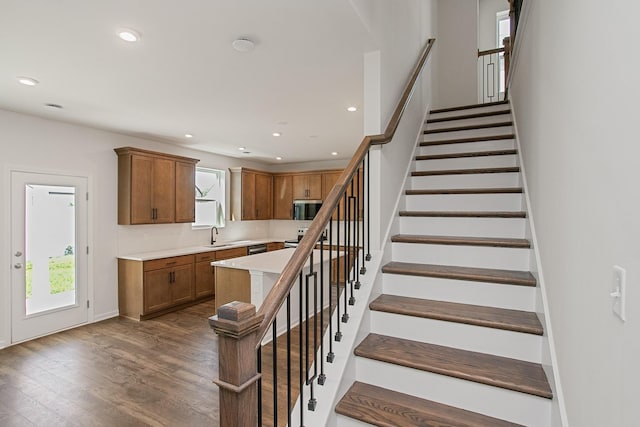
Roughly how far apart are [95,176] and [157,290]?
1.85 metres

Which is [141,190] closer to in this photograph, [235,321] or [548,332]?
[235,321]

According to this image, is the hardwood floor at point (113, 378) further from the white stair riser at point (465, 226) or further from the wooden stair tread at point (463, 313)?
the white stair riser at point (465, 226)

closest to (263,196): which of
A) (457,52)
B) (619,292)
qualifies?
(457,52)

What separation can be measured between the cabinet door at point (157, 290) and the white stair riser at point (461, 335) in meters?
3.91

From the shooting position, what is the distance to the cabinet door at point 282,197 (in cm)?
792

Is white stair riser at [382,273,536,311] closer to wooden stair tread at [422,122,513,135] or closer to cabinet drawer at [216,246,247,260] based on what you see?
wooden stair tread at [422,122,513,135]

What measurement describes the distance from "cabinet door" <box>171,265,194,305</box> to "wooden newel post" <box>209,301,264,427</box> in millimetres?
4622

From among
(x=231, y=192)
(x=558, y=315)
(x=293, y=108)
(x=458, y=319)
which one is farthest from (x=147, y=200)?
(x=558, y=315)

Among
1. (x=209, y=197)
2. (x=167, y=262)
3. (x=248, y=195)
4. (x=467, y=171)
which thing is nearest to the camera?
(x=467, y=171)

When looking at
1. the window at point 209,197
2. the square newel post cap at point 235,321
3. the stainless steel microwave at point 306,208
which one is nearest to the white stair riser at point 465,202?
the square newel post cap at point 235,321

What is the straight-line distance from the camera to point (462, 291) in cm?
213

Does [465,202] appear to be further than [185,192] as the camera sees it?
No

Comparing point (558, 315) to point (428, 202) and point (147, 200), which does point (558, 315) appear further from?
point (147, 200)

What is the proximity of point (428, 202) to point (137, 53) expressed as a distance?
261cm
